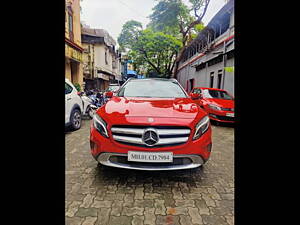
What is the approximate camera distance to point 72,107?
197 inches

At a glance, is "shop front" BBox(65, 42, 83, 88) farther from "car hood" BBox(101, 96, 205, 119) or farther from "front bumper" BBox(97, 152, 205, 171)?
"front bumper" BBox(97, 152, 205, 171)

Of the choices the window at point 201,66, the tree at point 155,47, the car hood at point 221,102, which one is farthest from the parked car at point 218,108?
the tree at point 155,47

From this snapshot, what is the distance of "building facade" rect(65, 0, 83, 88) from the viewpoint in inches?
437

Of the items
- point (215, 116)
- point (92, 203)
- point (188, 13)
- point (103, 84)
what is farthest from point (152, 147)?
point (103, 84)

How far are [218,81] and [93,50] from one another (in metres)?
13.7

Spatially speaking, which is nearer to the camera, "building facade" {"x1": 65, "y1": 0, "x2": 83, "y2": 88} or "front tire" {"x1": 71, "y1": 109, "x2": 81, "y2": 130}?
"front tire" {"x1": 71, "y1": 109, "x2": 81, "y2": 130}

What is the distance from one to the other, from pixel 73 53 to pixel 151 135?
11.5 m

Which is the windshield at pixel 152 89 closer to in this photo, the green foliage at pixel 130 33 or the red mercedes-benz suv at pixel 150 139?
the red mercedes-benz suv at pixel 150 139

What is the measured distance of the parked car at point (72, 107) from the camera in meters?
4.73

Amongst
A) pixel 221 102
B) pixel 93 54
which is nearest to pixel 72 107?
pixel 221 102

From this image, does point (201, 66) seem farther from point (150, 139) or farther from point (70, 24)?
point (150, 139)

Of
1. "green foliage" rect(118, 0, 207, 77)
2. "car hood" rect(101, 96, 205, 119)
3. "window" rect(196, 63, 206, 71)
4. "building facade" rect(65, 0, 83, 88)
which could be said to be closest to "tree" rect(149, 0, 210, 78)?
"green foliage" rect(118, 0, 207, 77)

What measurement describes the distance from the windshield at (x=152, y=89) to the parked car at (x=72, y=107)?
6.66ft

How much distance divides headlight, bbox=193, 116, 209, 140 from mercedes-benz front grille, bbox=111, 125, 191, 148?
0.36 ft
